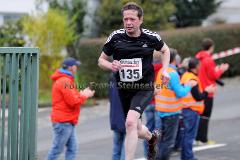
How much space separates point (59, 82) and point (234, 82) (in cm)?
1457

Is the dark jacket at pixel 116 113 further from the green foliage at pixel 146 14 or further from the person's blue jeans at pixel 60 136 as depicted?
the green foliage at pixel 146 14

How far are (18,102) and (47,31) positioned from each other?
15.0 m

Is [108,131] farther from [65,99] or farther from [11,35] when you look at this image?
[11,35]

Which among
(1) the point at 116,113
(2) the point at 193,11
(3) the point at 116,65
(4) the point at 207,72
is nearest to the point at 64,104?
(1) the point at 116,113

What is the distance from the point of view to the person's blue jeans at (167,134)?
10.1 metres

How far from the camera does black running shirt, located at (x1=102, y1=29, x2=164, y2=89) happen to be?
8180mm

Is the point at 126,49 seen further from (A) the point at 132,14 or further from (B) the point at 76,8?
(B) the point at 76,8

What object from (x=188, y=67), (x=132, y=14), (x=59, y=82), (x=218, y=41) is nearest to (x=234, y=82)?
(x=218, y=41)

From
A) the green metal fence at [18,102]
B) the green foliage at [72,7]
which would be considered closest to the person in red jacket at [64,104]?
the green metal fence at [18,102]

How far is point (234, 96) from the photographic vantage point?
20.5 meters

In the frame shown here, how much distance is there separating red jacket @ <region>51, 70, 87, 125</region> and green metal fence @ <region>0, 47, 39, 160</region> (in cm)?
254

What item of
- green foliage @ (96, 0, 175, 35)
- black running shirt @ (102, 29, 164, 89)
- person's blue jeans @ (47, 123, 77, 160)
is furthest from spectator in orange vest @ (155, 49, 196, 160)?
green foliage @ (96, 0, 175, 35)

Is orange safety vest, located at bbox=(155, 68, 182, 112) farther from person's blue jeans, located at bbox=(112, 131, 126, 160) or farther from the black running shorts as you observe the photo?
the black running shorts

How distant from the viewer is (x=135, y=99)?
8.27 metres
